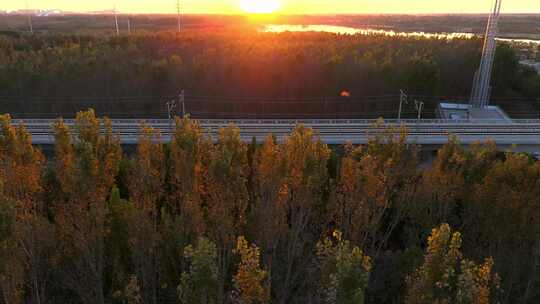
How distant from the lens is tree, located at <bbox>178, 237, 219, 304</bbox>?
7.97m

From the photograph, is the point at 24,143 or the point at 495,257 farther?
the point at 495,257

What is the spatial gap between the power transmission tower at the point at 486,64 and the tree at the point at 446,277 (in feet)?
110

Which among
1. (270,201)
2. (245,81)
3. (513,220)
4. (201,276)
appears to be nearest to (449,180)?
(513,220)

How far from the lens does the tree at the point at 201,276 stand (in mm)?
7969

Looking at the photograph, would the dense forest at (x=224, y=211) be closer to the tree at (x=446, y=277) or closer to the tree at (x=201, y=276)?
the tree at (x=201, y=276)

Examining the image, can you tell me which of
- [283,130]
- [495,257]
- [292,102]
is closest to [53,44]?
[292,102]

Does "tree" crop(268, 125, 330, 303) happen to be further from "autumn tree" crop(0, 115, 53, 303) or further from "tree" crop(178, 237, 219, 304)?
"autumn tree" crop(0, 115, 53, 303)

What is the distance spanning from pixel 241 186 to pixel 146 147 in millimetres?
2923

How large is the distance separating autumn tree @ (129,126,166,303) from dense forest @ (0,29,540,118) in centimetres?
2767

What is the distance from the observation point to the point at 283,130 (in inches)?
1177

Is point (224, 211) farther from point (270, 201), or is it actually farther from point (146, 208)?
point (146, 208)

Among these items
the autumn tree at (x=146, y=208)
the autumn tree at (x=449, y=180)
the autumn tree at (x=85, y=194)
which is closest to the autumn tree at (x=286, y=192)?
the autumn tree at (x=146, y=208)

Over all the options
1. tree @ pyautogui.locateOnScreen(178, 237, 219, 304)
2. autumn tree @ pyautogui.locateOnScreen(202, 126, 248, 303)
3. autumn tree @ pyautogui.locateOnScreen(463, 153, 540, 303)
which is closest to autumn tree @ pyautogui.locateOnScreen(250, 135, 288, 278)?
autumn tree @ pyautogui.locateOnScreen(202, 126, 248, 303)

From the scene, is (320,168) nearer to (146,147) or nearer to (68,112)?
(146,147)
